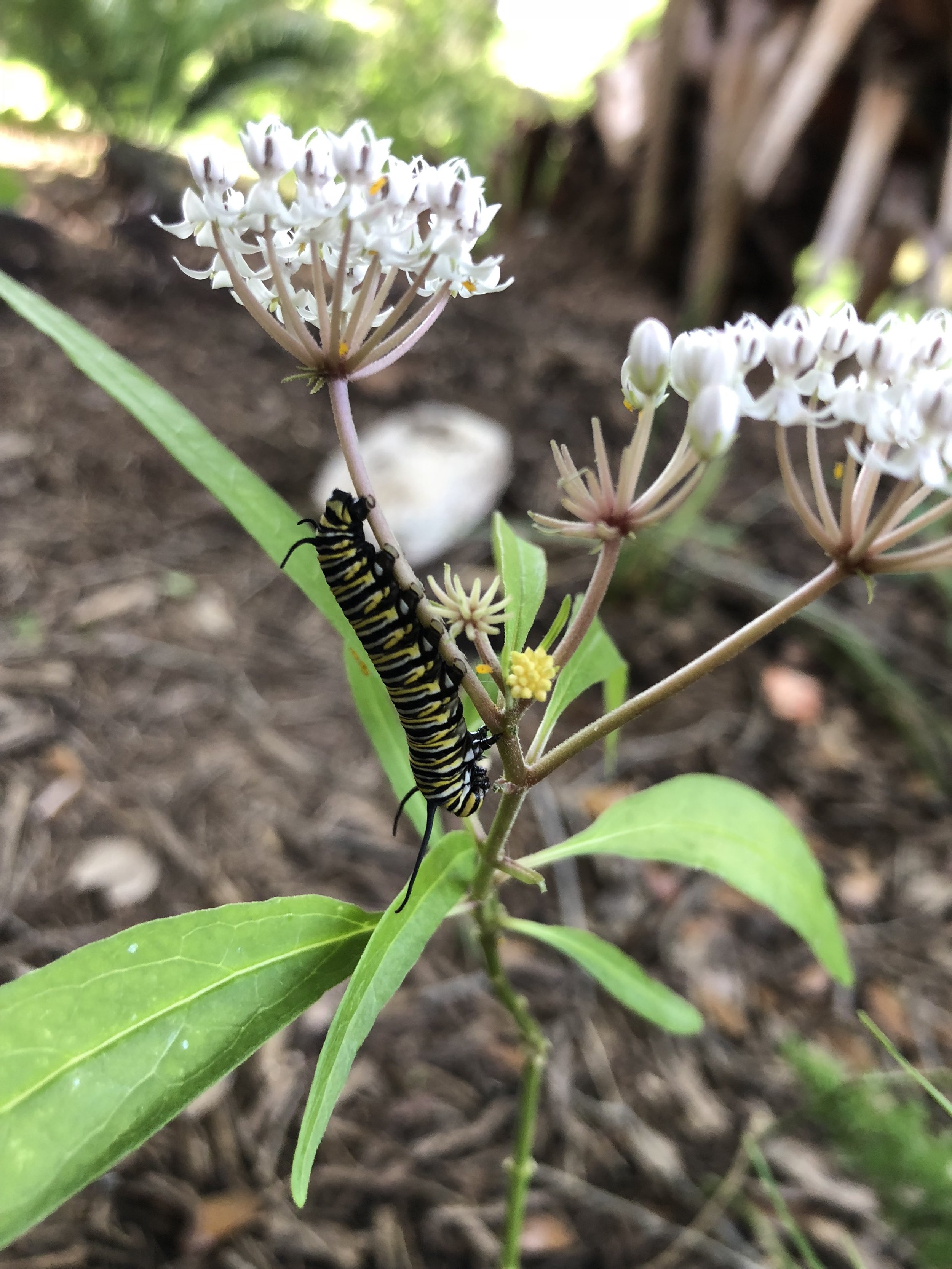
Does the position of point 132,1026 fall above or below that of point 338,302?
below

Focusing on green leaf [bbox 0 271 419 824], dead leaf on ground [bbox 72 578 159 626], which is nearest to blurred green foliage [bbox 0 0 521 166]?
dead leaf on ground [bbox 72 578 159 626]

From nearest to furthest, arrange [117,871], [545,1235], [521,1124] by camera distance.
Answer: [521,1124] < [545,1235] < [117,871]

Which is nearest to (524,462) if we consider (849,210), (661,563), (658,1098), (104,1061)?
(661,563)

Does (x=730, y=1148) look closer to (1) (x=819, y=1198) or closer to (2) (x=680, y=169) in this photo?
(1) (x=819, y=1198)

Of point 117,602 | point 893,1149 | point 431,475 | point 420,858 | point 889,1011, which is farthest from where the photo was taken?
point 431,475

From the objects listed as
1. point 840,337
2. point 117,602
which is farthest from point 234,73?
point 840,337

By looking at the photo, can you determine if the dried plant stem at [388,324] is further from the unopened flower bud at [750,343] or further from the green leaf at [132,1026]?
the green leaf at [132,1026]

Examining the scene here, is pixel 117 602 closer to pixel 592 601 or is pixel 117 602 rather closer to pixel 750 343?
pixel 592 601
